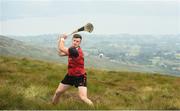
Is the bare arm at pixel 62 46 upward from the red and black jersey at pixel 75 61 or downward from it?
upward

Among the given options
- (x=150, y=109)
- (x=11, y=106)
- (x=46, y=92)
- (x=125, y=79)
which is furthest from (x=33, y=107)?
(x=125, y=79)

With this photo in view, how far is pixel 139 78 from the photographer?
1145 inches

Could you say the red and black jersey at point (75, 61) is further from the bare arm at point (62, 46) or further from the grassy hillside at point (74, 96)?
the grassy hillside at point (74, 96)

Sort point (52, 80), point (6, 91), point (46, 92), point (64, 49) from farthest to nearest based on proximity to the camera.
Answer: point (52, 80) < point (46, 92) < point (64, 49) < point (6, 91)

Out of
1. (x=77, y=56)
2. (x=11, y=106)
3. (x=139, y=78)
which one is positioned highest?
(x=77, y=56)

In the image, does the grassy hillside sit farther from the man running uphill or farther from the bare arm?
the bare arm

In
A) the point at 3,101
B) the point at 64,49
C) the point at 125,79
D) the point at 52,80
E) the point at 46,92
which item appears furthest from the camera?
the point at 125,79

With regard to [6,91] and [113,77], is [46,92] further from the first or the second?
[113,77]

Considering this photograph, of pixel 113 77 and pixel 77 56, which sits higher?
pixel 77 56

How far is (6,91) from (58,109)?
1396 millimetres

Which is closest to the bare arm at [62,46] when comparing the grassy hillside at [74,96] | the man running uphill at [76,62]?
the man running uphill at [76,62]

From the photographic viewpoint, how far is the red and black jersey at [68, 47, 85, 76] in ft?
32.8

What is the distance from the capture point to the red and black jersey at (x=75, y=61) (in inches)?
394

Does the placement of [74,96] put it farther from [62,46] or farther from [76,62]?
[62,46]
